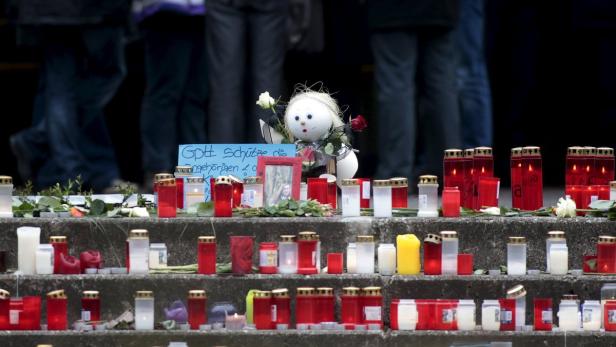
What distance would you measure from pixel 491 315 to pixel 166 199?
1.49 metres

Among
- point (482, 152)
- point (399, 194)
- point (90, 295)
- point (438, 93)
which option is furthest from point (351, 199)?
point (438, 93)

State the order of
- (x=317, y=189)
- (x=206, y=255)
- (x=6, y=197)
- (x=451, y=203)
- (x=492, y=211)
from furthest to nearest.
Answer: (x=317, y=189) < (x=6, y=197) < (x=492, y=211) < (x=451, y=203) < (x=206, y=255)

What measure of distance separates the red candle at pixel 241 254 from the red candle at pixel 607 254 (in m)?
1.42

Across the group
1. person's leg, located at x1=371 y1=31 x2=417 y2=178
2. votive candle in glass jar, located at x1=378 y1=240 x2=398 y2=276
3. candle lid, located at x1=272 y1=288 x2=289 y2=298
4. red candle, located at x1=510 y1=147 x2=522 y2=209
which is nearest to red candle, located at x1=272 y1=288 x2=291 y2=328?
candle lid, located at x1=272 y1=288 x2=289 y2=298

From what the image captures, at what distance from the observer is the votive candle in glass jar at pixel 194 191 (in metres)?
8.73

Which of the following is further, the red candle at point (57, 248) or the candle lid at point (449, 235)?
the red candle at point (57, 248)

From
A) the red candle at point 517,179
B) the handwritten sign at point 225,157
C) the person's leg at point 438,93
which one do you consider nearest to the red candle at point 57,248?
the handwritten sign at point 225,157

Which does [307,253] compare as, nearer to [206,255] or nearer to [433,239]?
[206,255]

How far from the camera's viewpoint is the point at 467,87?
12.6 m

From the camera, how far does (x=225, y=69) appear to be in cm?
1209

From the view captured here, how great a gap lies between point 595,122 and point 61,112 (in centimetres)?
373

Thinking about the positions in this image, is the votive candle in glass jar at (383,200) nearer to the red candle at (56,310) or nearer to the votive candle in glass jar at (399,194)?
the votive candle in glass jar at (399,194)

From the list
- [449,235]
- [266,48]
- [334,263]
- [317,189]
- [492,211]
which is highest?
[266,48]

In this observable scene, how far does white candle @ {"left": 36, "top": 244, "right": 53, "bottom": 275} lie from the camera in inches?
326
